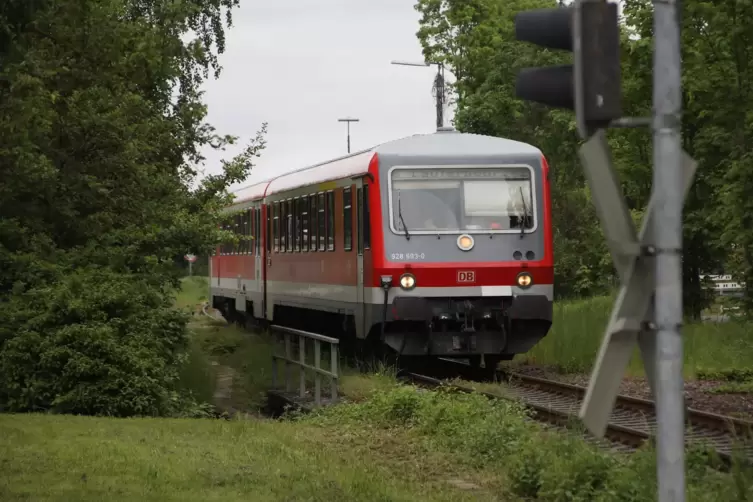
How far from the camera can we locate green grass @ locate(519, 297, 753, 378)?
21.0 meters

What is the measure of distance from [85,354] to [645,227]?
39.1ft

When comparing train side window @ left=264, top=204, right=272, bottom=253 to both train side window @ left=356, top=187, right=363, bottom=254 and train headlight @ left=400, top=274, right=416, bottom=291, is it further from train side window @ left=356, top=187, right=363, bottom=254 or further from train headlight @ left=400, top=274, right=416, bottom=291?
train headlight @ left=400, top=274, right=416, bottom=291

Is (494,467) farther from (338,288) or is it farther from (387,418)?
(338,288)

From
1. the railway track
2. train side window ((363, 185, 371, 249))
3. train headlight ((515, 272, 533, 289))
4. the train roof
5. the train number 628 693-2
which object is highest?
the train roof

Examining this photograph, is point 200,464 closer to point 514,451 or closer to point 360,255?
point 514,451

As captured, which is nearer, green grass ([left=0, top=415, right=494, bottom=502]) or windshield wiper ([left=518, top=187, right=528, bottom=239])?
green grass ([left=0, top=415, right=494, bottom=502])

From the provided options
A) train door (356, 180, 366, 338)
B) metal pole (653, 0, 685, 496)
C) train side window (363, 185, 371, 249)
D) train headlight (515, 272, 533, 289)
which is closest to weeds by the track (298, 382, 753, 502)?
metal pole (653, 0, 685, 496)

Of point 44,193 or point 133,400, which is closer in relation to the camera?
point 133,400

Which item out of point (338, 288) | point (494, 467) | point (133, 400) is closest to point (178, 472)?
point (494, 467)

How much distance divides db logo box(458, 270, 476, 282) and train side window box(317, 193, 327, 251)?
3.71 meters

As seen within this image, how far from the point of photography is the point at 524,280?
2034 centimetres

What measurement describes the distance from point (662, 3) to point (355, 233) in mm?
15878

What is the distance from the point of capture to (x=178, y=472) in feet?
35.9

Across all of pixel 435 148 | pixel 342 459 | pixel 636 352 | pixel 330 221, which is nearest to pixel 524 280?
pixel 435 148
